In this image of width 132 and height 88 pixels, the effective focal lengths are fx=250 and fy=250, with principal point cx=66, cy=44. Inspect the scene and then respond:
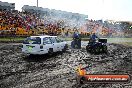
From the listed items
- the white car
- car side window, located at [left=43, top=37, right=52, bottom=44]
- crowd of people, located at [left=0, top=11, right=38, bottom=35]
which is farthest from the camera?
crowd of people, located at [left=0, top=11, right=38, bottom=35]

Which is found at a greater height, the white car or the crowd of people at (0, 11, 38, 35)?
the crowd of people at (0, 11, 38, 35)

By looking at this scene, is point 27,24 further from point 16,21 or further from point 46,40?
point 46,40

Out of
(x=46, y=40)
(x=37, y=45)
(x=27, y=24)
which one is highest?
A: (x=27, y=24)

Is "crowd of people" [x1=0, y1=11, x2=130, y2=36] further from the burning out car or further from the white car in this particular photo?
the white car

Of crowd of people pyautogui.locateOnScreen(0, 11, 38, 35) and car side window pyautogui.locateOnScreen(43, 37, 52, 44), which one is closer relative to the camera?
car side window pyautogui.locateOnScreen(43, 37, 52, 44)

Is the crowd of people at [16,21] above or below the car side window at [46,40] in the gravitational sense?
above

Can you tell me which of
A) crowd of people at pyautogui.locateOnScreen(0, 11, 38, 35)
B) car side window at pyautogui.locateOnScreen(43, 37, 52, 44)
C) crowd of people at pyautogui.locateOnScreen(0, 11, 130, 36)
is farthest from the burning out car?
crowd of people at pyautogui.locateOnScreen(0, 11, 38, 35)

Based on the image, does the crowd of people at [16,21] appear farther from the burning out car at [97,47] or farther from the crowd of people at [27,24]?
the burning out car at [97,47]

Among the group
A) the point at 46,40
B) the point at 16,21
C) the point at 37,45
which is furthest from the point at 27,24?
the point at 37,45

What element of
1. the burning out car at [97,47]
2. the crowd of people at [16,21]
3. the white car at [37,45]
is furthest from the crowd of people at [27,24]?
the white car at [37,45]

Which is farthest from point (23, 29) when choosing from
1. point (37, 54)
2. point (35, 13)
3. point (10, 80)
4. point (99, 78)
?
point (99, 78)

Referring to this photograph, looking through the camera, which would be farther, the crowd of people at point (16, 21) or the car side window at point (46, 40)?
the crowd of people at point (16, 21)

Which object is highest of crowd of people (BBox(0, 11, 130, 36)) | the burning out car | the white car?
crowd of people (BBox(0, 11, 130, 36))

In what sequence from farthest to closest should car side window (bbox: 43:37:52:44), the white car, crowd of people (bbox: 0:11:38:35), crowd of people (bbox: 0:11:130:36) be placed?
crowd of people (bbox: 0:11:130:36), crowd of people (bbox: 0:11:38:35), car side window (bbox: 43:37:52:44), the white car
